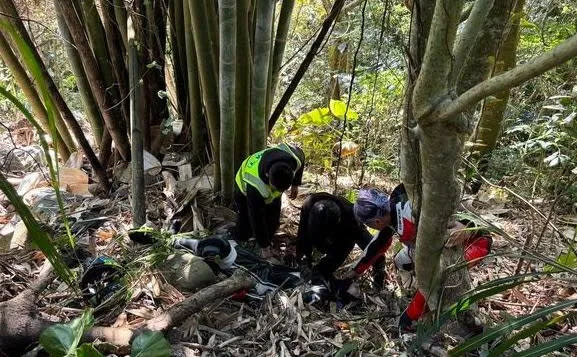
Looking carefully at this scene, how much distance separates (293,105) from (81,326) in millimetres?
4951

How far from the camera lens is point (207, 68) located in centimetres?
302

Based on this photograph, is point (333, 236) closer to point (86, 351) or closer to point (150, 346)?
point (150, 346)

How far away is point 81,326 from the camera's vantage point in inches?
63.6

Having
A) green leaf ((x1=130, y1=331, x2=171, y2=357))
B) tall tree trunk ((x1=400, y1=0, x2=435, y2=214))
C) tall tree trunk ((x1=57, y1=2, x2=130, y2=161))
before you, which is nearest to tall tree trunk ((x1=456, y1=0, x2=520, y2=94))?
tall tree trunk ((x1=400, y1=0, x2=435, y2=214))

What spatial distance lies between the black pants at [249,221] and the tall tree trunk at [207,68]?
1.07ft

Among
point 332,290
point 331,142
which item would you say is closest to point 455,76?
point 332,290

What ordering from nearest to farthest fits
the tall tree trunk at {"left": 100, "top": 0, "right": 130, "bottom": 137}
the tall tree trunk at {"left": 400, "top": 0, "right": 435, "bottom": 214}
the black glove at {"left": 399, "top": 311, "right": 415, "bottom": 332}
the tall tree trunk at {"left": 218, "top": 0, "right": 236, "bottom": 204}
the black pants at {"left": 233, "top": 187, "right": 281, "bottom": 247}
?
the tall tree trunk at {"left": 400, "top": 0, "right": 435, "bottom": 214}
the black glove at {"left": 399, "top": 311, "right": 415, "bottom": 332}
the tall tree trunk at {"left": 218, "top": 0, "right": 236, "bottom": 204}
the black pants at {"left": 233, "top": 187, "right": 281, "bottom": 247}
the tall tree trunk at {"left": 100, "top": 0, "right": 130, "bottom": 137}

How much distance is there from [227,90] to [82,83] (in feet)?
4.46

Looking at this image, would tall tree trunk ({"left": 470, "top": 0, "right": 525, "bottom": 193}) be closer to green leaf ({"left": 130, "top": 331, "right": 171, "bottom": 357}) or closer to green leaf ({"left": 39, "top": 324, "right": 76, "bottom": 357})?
green leaf ({"left": 130, "top": 331, "right": 171, "bottom": 357})

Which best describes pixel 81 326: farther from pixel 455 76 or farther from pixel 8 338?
pixel 455 76

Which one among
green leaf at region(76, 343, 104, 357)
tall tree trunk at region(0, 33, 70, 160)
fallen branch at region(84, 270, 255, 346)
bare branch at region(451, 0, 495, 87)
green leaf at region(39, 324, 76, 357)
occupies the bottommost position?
fallen branch at region(84, 270, 255, 346)

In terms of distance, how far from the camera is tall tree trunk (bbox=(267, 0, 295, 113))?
3295 millimetres

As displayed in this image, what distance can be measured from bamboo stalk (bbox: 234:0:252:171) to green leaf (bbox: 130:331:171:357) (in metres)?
1.71

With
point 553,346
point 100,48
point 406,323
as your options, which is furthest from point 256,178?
point 553,346
